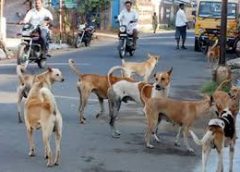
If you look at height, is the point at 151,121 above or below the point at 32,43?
below

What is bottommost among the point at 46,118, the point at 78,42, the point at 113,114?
the point at 78,42

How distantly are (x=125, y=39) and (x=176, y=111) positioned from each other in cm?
1459

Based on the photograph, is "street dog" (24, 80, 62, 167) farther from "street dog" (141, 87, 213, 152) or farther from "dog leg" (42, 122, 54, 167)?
"street dog" (141, 87, 213, 152)

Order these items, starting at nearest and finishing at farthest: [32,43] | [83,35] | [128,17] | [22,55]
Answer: [22,55] < [32,43] < [128,17] < [83,35]

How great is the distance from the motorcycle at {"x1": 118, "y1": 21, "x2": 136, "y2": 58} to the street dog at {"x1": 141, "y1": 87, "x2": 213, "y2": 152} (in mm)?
14075

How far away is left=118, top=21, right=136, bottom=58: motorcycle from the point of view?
2302 centimetres

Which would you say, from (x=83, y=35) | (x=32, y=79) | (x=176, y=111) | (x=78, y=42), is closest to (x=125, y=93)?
(x=176, y=111)

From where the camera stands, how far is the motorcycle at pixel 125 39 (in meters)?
23.0

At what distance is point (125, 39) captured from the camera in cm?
2314

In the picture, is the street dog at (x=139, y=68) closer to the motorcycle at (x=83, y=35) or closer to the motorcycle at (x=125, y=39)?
the motorcycle at (x=125, y=39)

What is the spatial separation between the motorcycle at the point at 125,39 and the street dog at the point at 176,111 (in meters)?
14.1

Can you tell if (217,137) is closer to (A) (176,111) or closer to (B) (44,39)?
(A) (176,111)

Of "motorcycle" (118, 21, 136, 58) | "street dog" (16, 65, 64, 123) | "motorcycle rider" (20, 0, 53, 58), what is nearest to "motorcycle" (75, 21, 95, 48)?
"motorcycle" (118, 21, 136, 58)

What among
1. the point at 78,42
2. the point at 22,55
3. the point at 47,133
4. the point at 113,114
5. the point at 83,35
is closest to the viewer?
the point at 47,133
